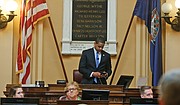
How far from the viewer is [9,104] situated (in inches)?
179

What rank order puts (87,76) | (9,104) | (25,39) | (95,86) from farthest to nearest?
(25,39), (87,76), (95,86), (9,104)

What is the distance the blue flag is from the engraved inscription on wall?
0.75 m

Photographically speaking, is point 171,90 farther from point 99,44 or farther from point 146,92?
point 99,44

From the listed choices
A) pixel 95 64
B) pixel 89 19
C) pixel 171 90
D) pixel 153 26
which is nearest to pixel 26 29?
pixel 89 19

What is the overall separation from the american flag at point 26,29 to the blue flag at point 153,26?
1.97m

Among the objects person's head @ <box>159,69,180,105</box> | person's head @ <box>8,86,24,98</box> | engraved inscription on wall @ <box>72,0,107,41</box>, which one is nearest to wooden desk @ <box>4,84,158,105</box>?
person's head @ <box>8,86,24,98</box>

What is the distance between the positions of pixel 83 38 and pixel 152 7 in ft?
5.21

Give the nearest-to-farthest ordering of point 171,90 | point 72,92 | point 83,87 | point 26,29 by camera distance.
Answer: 1. point 171,90
2. point 72,92
3. point 83,87
4. point 26,29

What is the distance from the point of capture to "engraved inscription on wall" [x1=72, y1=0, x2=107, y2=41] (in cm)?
916

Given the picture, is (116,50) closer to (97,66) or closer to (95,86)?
(97,66)

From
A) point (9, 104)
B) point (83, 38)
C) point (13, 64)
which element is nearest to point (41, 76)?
point (13, 64)

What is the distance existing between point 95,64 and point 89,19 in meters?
2.22

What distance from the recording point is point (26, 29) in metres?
8.76

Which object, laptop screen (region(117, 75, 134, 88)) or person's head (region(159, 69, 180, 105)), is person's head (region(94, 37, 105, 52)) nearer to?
laptop screen (region(117, 75, 134, 88))
